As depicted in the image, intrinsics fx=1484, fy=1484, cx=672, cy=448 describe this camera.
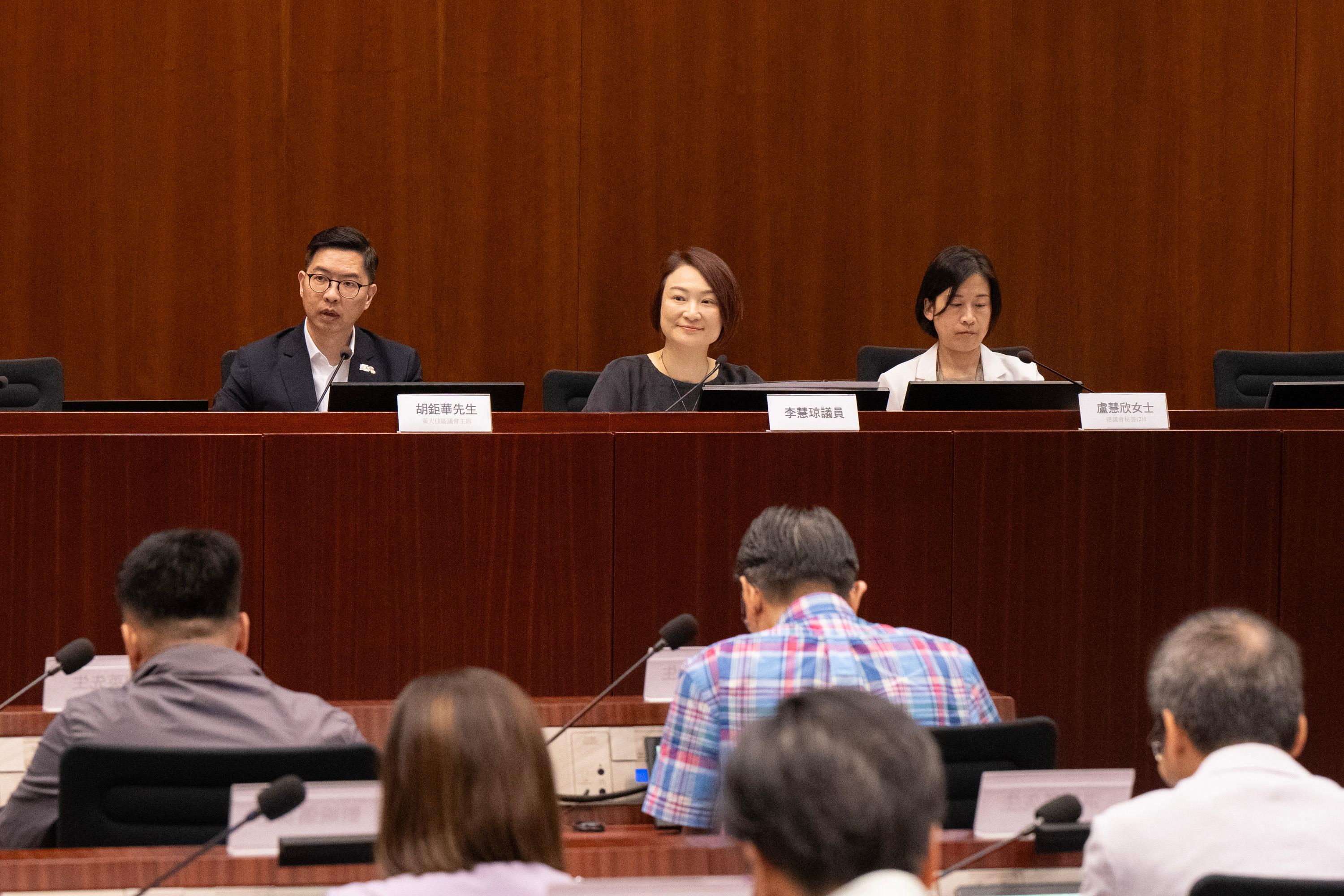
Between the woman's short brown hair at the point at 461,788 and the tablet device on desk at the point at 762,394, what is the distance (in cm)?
193

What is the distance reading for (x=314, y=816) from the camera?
1515 mm

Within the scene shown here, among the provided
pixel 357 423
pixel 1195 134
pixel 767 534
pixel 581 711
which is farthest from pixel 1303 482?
pixel 1195 134

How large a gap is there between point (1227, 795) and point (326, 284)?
300 centimetres

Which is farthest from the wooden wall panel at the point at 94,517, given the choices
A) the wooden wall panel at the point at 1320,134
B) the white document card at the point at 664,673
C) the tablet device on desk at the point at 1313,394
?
the wooden wall panel at the point at 1320,134

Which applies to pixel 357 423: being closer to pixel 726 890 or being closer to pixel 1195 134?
pixel 726 890

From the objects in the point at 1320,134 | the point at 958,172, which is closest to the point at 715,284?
the point at 958,172

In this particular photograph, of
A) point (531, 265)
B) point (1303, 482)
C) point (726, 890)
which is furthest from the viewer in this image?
point (531, 265)

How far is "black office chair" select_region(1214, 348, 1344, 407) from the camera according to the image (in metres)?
4.41

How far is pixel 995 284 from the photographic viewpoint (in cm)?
405

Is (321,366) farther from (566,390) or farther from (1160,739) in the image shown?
(1160,739)

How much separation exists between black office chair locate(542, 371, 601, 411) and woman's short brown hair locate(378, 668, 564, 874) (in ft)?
10.2

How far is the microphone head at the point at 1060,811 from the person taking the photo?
1.56 metres

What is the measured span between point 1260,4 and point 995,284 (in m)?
2.51

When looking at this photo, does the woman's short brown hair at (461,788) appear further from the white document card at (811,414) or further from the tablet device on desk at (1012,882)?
the white document card at (811,414)
